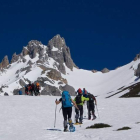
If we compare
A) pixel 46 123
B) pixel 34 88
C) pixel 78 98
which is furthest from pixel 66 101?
pixel 34 88

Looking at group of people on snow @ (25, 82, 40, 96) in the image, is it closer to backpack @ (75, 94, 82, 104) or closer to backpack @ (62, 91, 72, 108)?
backpack @ (75, 94, 82, 104)

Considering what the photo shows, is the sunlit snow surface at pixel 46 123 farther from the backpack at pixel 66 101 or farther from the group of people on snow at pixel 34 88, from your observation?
the group of people on snow at pixel 34 88

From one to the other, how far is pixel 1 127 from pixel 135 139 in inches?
461

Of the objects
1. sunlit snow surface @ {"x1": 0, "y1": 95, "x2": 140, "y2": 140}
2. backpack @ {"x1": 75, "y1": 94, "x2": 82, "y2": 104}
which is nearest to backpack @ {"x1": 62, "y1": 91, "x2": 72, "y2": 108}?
sunlit snow surface @ {"x1": 0, "y1": 95, "x2": 140, "y2": 140}

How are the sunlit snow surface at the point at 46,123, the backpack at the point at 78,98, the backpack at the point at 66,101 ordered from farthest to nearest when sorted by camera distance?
the backpack at the point at 78,98 → the backpack at the point at 66,101 → the sunlit snow surface at the point at 46,123

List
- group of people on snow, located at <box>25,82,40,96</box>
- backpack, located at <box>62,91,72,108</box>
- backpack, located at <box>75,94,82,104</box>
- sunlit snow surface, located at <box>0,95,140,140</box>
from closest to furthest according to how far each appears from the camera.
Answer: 1. sunlit snow surface, located at <box>0,95,140,140</box>
2. backpack, located at <box>62,91,72,108</box>
3. backpack, located at <box>75,94,82,104</box>
4. group of people on snow, located at <box>25,82,40,96</box>

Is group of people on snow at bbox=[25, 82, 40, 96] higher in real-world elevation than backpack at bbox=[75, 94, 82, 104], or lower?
higher

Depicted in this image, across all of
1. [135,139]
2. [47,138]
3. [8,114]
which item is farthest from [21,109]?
[135,139]

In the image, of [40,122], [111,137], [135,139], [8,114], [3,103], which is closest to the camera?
[135,139]

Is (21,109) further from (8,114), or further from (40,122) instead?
(40,122)

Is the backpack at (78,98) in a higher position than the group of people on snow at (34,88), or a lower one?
lower

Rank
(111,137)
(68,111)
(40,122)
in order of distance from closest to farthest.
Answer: (111,137) → (68,111) → (40,122)

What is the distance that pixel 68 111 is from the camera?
18312mm

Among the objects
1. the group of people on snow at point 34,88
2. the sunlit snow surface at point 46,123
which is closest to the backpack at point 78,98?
the sunlit snow surface at point 46,123
